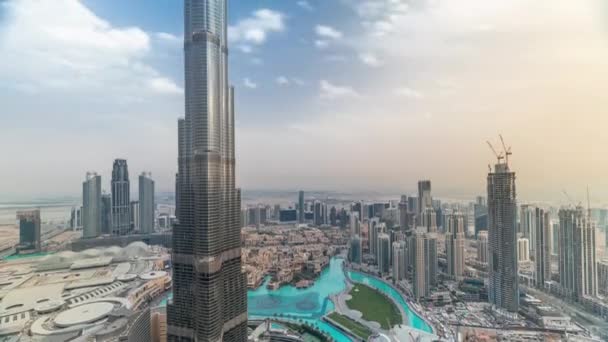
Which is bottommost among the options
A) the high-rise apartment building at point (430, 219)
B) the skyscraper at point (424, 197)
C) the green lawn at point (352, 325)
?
the green lawn at point (352, 325)

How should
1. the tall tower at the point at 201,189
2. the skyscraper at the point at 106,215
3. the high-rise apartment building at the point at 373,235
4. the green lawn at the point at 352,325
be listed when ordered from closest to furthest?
the tall tower at the point at 201,189, the green lawn at the point at 352,325, the skyscraper at the point at 106,215, the high-rise apartment building at the point at 373,235

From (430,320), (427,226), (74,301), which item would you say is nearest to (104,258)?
(74,301)

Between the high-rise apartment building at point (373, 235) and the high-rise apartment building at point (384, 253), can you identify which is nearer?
the high-rise apartment building at point (384, 253)

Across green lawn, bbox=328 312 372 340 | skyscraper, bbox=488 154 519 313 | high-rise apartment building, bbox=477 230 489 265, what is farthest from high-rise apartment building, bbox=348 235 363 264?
skyscraper, bbox=488 154 519 313

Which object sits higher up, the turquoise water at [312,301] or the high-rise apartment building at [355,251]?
the high-rise apartment building at [355,251]

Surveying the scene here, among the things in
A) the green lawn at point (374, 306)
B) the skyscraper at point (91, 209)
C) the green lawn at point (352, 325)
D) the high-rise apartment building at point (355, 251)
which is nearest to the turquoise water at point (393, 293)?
the green lawn at point (374, 306)

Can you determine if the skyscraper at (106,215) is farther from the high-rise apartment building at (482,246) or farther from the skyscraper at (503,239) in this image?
the high-rise apartment building at (482,246)

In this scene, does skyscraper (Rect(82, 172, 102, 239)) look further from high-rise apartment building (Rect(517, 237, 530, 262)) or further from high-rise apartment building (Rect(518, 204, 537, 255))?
high-rise apartment building (Rect(517, 237, 530, 262))

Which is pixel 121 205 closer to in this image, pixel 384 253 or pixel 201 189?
pixel 201 189
